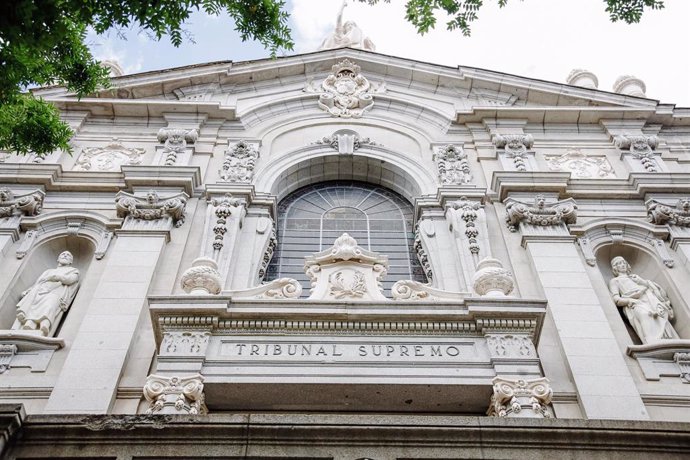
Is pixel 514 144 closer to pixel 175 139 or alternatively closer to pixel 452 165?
pixel 452 165

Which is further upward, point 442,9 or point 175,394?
point 442,9

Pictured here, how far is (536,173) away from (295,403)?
7928 millimetres

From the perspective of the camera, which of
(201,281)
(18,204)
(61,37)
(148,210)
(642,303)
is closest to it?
(61,37)

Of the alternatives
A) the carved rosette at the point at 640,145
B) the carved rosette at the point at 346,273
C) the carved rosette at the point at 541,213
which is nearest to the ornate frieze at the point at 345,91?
the carved rosette at the point at 541,213

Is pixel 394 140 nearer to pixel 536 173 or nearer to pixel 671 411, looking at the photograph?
pixel 536 173

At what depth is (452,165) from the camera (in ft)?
55.1

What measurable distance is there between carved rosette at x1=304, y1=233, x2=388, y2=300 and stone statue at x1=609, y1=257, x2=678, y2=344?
4.64 meters

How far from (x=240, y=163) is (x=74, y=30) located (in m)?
6.40

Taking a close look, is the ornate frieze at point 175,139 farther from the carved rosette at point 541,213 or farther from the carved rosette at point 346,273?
the carved rosette at point 541,213

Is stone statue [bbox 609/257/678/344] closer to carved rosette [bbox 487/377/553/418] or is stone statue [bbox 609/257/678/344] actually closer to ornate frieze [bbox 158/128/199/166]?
carved rosette [bbox 487/377/553/418]

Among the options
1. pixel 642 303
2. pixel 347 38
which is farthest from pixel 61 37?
pixel 347 38

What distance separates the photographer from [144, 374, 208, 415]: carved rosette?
→ 33.6 feet

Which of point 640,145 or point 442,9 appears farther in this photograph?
point 640,145

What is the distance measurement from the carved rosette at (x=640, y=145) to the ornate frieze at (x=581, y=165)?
0.60m
